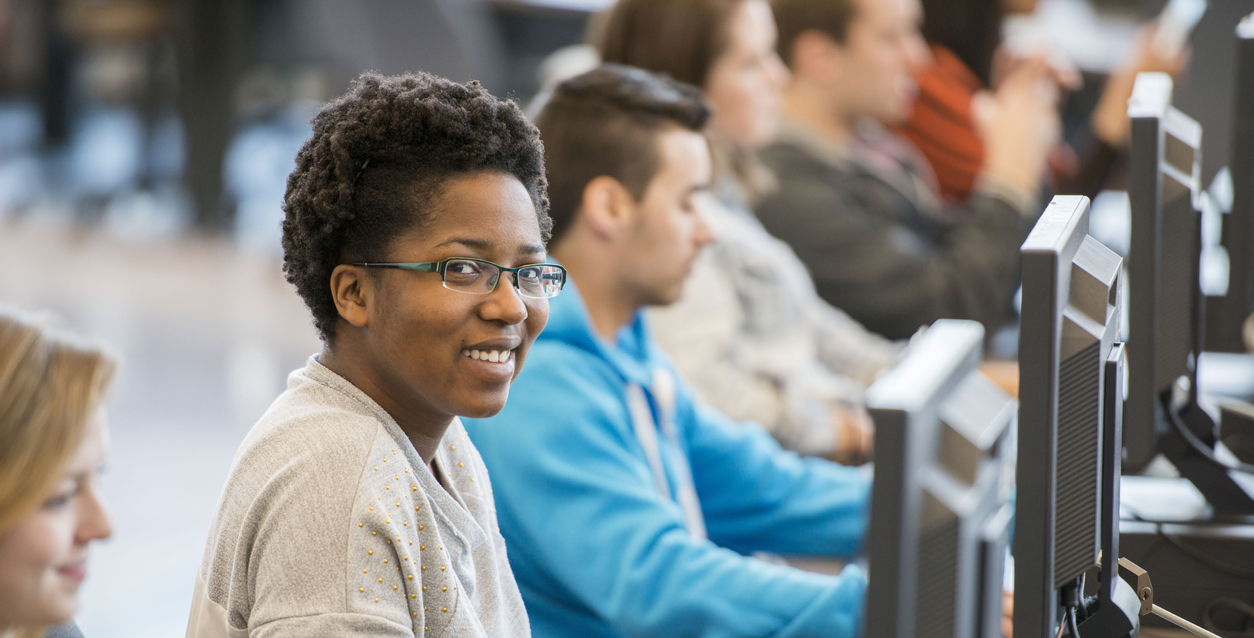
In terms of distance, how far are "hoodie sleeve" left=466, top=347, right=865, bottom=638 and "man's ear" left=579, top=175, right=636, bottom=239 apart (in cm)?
22

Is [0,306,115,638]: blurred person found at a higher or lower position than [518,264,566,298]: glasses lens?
lower

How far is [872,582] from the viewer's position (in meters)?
0.55

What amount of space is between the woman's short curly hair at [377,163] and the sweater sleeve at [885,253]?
152 centimetres

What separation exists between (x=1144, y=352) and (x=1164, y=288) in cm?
9

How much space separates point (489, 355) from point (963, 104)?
2328mm

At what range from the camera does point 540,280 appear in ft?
3.12

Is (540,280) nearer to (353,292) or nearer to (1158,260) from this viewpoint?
(353,292)

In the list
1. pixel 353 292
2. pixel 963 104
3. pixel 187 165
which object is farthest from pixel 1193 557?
pixel 187 165

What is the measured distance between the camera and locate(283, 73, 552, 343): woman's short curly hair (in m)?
0.87

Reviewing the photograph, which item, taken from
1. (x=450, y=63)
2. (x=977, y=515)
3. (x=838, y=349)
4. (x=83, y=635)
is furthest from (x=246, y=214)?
(x=977, y=515)

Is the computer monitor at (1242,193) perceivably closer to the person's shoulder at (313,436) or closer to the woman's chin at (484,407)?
the woman's chin at (484,407)

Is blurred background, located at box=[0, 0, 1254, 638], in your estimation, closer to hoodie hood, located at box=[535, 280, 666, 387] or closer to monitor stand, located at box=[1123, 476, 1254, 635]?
monitor stand, located at box=[1123, 476, 1254, 635]

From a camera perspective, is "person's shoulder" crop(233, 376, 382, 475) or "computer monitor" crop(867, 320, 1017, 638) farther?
"person's shoulder" crop(233, 376, 382, 475)

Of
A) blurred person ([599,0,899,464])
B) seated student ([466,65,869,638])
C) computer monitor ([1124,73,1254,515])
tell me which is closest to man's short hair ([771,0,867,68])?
blurred person ([599,0,899,464])
